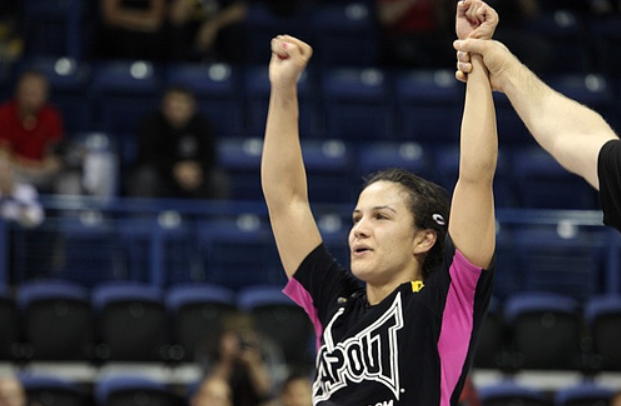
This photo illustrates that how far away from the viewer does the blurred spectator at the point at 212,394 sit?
791cm

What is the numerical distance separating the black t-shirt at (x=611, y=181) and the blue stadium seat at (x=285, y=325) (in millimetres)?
6357

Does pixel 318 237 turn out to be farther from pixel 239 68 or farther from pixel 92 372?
pixel 239 68

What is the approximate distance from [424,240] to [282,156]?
1.92ft

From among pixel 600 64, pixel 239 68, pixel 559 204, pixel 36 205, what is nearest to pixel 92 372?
Answer: pixel 36 205

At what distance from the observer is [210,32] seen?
12.5 m

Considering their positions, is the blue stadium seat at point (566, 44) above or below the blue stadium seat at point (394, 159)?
above

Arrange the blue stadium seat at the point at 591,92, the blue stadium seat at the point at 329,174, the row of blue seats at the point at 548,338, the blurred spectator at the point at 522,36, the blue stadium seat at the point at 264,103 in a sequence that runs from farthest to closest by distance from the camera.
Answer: the blurred spectator at the point at 522,36
the blue stadium seat at the point at 591,92
the blue stadium seat at the point at 264,103
the blue stadium seat at the point at 329,174
the row of blue seats at the point at 548,338

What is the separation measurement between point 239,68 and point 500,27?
2896 mm

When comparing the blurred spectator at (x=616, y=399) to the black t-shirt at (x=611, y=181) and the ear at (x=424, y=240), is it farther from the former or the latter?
the black t-shirt at (x=611, y=181)

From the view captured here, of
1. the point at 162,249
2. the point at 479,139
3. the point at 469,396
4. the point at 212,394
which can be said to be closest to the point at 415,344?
the point at 479,139

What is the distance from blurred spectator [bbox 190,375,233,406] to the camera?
791cm

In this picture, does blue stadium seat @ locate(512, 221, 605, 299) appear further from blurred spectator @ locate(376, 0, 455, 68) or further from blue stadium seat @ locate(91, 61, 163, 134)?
blue stadium seat @ locate(91, 61, 163, 134)

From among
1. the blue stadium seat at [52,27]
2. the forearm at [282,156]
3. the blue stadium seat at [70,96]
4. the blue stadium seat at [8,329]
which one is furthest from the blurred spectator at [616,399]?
the blue stadium seat at [52,27]

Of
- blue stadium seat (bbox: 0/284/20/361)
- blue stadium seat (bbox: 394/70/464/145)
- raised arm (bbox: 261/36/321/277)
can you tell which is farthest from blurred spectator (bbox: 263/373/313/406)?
blue stadium seat (bbox: 394/70/464/145)
